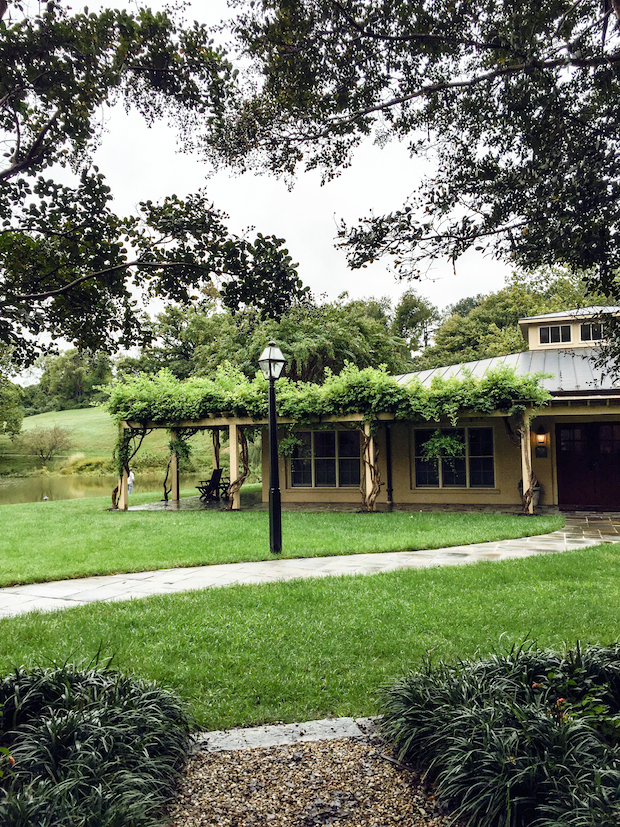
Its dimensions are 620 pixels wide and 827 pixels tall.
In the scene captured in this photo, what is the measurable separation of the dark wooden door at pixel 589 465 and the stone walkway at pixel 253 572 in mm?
3952

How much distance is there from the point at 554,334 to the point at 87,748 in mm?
15510

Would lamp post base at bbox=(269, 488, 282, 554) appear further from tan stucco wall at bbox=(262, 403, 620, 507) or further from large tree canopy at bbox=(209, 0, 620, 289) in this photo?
tan stucco wall at bbox=(262, 403, 620, 507)

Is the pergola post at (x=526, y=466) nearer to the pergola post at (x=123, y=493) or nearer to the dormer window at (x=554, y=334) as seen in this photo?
→ the dormer window at (x=554, y=334)

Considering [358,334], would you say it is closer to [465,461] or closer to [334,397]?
[465,461]

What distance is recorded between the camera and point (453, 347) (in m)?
32.8

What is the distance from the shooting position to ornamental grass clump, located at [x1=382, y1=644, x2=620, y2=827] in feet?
7.14

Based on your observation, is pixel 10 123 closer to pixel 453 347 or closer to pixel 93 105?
pixel 93 105

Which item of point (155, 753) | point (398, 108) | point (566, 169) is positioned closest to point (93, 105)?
point (398, 108)

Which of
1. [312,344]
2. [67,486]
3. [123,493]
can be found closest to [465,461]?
[123,493]

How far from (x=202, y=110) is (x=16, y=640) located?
13.7 feet

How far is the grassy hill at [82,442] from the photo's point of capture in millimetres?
37312

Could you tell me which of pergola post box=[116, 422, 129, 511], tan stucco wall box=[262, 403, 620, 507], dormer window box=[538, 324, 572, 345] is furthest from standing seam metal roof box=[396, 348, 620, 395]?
pergola post box=[116, 422, 129, 511]

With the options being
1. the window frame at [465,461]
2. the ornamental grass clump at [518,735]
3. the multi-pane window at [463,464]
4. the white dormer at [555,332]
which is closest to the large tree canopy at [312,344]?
the white dormer at [555,332]

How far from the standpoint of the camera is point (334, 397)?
1264 cm
